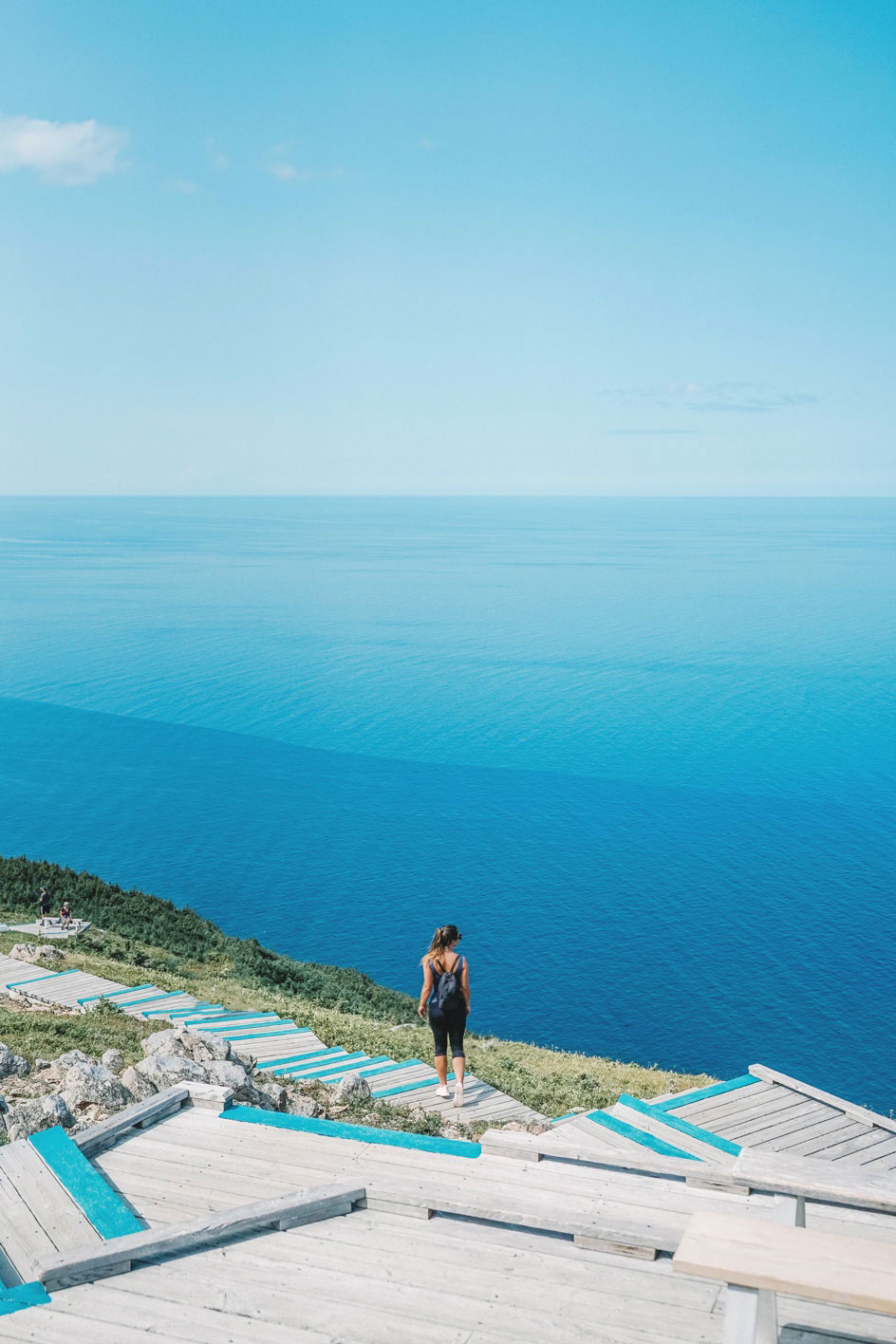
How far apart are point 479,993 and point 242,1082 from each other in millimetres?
33260

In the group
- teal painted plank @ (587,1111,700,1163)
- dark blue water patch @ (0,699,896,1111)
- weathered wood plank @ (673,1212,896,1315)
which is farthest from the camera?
dark blue water patch @ (0,699,896,1111)

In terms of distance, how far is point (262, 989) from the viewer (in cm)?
2586

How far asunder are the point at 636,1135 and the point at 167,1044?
17.9 feet

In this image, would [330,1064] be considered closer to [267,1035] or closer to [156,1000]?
[267,1035]

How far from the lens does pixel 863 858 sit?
56.6m

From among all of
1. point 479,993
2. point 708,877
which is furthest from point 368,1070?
point 708,877

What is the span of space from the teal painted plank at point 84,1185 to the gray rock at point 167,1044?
3847 millimetres

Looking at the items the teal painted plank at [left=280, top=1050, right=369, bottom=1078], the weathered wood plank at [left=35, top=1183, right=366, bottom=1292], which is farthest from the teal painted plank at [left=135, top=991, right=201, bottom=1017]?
the weathered wood plank at [left=35, top=1183, right=366, bottom=1292]

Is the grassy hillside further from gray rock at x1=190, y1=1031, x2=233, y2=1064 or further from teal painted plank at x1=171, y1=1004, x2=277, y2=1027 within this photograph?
gray rock at x1=190, y1=1031, x2=233, y2=1064

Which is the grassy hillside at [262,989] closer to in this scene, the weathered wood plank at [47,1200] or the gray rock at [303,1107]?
the gray rock at [303,1107]

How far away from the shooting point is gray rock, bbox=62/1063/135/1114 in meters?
10.1

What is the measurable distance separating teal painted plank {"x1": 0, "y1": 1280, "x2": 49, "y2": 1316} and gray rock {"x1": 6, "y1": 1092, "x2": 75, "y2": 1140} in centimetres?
263

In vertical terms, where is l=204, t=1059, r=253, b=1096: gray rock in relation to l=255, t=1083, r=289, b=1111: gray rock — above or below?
above

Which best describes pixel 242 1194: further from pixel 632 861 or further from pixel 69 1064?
pixel 632 861
